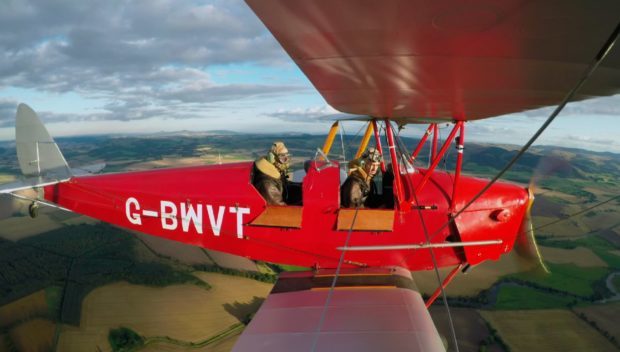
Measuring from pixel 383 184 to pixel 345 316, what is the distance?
2076 millimetres

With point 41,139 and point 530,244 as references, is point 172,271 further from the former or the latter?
point 530,244

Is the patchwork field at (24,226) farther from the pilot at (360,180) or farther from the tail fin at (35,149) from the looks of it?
the pilot at (360,180)

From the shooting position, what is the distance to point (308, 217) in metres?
4.54

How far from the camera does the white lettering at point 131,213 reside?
5203 mm

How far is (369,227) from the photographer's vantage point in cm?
443

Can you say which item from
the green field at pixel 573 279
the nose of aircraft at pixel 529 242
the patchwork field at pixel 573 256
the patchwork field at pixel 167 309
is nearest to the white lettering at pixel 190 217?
the nose of aircraft at pixel 529 242

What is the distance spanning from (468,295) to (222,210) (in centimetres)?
1603

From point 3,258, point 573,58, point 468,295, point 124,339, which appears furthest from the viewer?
point 3,258

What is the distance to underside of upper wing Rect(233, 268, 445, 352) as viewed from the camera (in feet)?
10.2

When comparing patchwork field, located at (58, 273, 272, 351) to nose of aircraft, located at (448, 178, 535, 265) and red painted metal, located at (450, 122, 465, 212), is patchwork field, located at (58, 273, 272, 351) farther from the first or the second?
red painted metal, located at (450, 122, 465, 212)

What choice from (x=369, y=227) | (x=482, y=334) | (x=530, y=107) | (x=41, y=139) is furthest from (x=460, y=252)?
(x=482, y=334)

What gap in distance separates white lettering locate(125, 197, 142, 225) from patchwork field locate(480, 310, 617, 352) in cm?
1507

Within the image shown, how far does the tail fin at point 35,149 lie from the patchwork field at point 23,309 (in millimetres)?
13962

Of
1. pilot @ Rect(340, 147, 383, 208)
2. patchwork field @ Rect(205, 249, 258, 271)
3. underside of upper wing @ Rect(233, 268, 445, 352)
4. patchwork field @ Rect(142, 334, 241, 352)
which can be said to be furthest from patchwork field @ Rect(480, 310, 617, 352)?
pilot @ Rect(340, 147, 383, 208)
